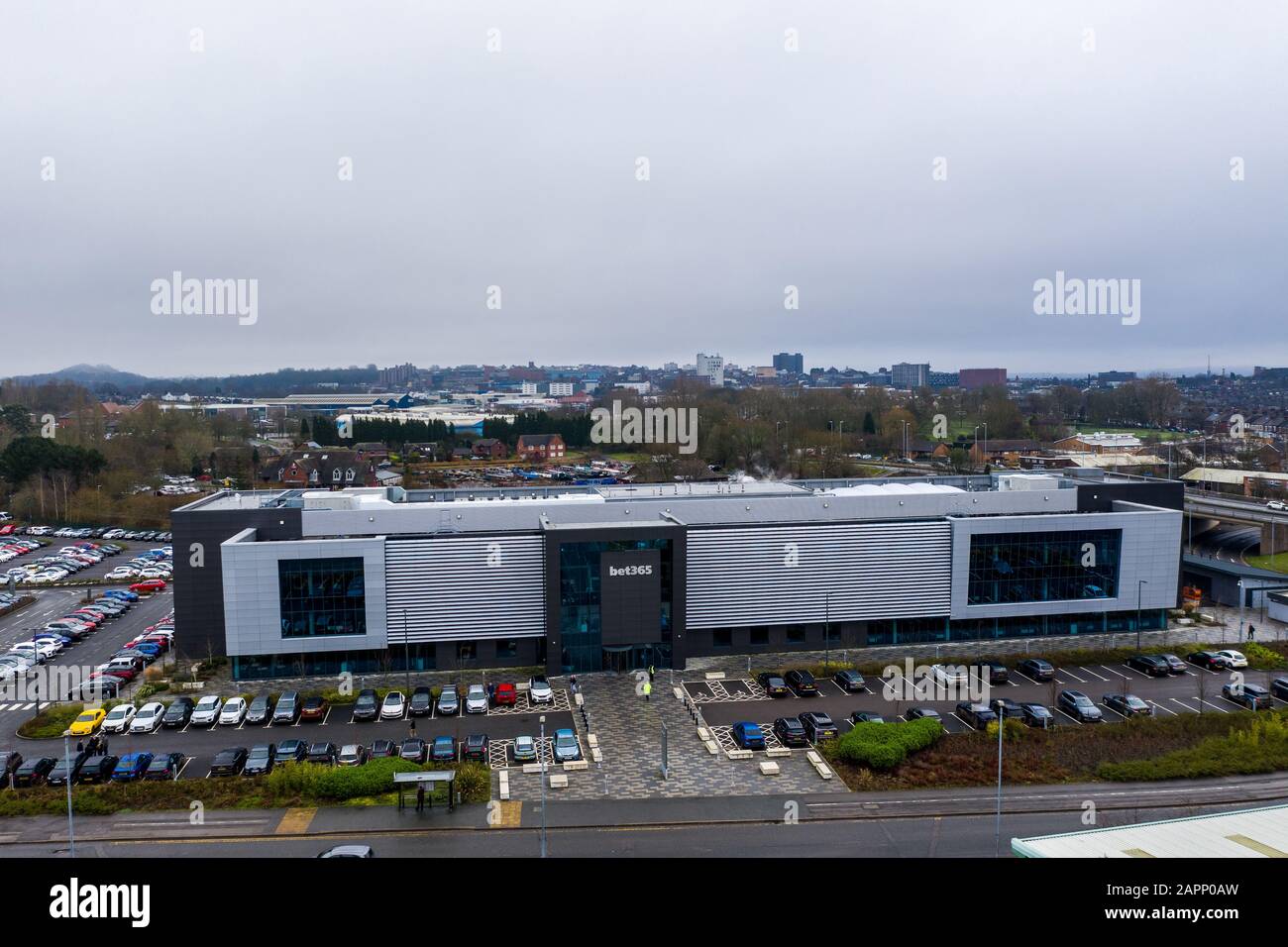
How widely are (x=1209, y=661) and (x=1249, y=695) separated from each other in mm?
3390

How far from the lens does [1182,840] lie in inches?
444

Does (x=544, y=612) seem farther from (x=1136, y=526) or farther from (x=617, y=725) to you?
(x=1136, y=526)

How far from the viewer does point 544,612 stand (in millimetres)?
27250

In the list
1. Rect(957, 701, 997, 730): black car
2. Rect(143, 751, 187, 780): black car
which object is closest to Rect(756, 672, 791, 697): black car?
Rect(957, 701, 997, 730): black car

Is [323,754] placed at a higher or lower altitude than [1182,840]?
lower

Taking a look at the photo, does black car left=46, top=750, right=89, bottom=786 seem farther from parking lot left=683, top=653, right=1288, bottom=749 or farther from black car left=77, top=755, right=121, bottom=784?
parking lot left=683, top=653, right=1288, bottom=749

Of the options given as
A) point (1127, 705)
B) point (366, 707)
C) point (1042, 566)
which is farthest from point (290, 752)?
point (1042, 566)

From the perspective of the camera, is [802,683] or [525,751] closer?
[525,751]

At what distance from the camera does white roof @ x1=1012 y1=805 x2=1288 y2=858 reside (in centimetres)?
1066

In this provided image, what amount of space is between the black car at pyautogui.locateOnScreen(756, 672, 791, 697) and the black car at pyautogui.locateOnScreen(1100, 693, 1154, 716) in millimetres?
8043

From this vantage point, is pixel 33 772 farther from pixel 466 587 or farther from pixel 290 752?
pixel 466 587
